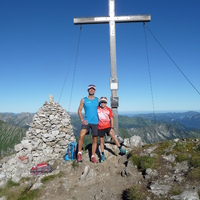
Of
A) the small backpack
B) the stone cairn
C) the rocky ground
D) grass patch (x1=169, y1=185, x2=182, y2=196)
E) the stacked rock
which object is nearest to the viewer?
grass patch (x1=169, y1=185, x2=182, y2=196)

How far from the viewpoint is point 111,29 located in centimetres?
967

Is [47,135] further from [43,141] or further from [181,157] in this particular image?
[181,157]

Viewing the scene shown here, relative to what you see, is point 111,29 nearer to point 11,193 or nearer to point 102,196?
point 102,196

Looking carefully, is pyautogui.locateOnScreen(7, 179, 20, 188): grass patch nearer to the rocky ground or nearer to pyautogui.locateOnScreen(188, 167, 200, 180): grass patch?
the rocky ground

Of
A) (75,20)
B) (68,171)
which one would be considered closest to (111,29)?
(75,20)

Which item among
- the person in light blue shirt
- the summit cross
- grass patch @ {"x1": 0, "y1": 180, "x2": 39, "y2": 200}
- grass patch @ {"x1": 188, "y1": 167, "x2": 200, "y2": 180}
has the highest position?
the summit cross

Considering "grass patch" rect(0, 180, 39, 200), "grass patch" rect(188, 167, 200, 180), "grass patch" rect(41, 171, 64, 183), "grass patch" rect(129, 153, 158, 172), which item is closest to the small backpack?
"grass patch" rect(41, 171, 64, 183)

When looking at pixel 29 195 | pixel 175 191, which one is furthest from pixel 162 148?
pixel 29 195

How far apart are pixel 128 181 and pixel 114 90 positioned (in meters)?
4.92

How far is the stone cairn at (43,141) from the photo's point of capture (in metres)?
9.07

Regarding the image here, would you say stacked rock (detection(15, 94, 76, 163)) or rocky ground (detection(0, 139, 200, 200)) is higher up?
stacked rock (detection(15, 94, 76, 163))

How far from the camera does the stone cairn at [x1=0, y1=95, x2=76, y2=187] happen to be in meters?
9.07

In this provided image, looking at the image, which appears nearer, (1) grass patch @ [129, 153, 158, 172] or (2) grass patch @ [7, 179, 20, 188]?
(1) grass patch @ [129, 153, 158, 172]

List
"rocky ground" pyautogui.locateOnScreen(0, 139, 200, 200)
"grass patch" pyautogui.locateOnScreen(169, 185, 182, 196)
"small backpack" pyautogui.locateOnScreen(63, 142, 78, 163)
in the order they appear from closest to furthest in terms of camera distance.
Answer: "grass patch" pyautogui.locateOnScreen(169, 185, 182, 196) → "rocky ground" pyautogui.locateOnScreen(0, 139, 200, 200) → "small backpack" pyautogui.locateOnScreen(63, 142, 78, 163)
